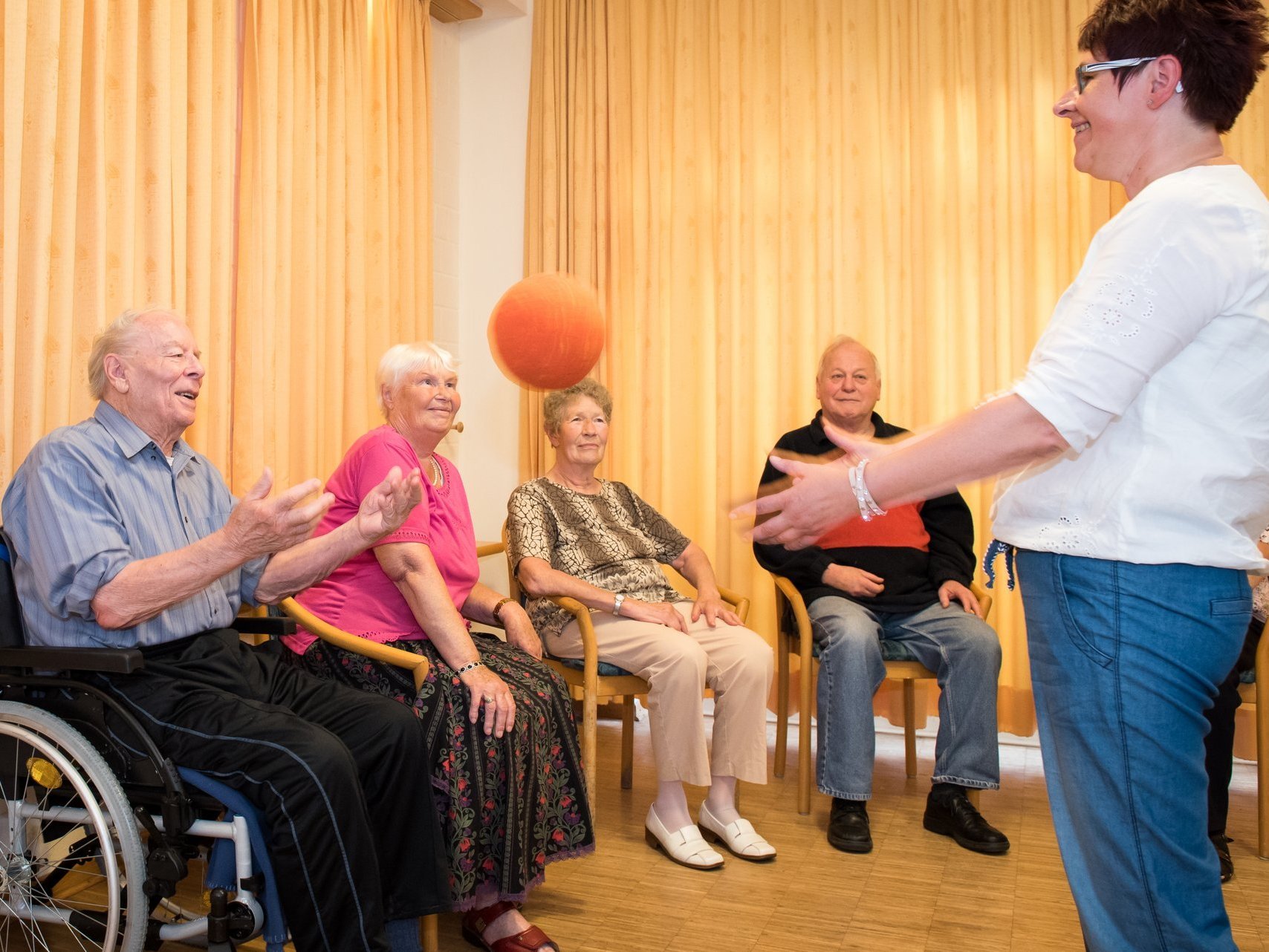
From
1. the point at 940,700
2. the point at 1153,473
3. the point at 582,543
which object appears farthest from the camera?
the point at 582,543

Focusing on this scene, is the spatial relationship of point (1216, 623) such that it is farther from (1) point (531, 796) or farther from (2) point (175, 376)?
(2) point (175, 376)

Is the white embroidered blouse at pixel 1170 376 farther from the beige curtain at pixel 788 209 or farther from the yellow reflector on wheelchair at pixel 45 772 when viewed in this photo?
the beige curtain at pixel 788 209

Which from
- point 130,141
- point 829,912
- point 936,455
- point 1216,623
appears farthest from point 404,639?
point 1216,623

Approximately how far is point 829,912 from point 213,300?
2243 millimetres

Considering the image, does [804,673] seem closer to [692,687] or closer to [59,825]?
[692,687]

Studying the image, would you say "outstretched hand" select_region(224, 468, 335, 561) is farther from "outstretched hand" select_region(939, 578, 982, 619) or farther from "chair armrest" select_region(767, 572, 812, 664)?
"outstretched hand" select_region(939, 578, 982, 619)

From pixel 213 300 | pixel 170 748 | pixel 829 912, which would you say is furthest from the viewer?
pixel 213 300

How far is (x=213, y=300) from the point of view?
2.96 m

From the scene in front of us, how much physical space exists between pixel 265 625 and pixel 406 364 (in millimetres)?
717

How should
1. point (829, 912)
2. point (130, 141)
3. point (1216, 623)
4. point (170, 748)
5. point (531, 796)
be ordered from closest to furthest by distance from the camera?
point (1216, 623)
point (170, 748)
point (531, 796)
point (829, 912)
point (130, 141)

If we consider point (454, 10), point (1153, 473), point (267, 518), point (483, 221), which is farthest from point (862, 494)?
point (454, 10)

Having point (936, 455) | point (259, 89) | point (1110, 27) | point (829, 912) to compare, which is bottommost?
point (829, 912)

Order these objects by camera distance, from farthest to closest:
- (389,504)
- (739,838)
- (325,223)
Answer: (325,223)
(739,838)
(389,504)

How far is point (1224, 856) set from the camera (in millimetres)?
2629
